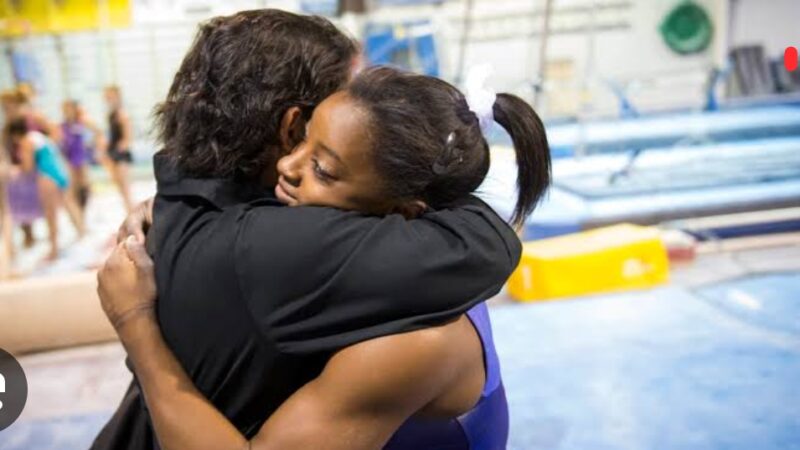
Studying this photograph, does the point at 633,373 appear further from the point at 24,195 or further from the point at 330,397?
the point at 24,195

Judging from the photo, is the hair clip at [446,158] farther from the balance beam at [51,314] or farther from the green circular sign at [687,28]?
the green circular sign at [687,28]

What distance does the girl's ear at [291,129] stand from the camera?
1052 mm

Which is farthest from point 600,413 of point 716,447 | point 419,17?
point 419,17

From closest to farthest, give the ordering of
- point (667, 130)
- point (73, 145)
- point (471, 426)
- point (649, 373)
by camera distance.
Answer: point (471, 426) → point (649, 373) → point (73, 145) → point (667, 130)

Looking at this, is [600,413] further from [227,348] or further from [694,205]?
[694,205]

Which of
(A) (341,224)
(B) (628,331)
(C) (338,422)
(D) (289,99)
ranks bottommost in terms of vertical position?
(B) (628,331)

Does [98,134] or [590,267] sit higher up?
[98,134]

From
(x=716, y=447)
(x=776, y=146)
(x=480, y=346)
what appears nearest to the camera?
(x=480, y=346)

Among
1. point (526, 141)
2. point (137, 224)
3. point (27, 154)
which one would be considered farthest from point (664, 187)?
point (137, 224)

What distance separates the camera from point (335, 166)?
100cm

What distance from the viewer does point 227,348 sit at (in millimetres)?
938

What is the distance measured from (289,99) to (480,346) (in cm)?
41

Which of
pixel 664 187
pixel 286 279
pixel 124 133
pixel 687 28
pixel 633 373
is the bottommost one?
pixel 633 373

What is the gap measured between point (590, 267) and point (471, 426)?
11.1 feet
